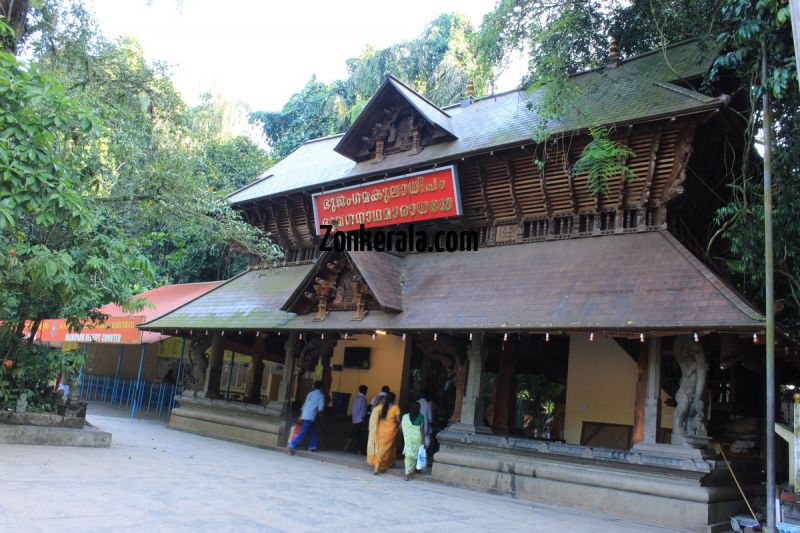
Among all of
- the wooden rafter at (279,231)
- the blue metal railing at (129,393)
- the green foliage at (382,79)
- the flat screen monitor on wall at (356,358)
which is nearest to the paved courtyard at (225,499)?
the flat screen monitor on wall at (356,358)

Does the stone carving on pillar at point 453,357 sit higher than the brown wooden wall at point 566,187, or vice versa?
the brown wooden wall at point 566,187

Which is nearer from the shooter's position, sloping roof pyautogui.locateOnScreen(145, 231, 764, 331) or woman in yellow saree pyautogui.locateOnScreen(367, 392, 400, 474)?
sloping roof pyautogui.locateOnScreen(145, 231, 764, 331)

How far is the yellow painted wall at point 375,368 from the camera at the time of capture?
1438 cm

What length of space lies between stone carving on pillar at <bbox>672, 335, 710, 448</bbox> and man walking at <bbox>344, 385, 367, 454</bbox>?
6391 mm

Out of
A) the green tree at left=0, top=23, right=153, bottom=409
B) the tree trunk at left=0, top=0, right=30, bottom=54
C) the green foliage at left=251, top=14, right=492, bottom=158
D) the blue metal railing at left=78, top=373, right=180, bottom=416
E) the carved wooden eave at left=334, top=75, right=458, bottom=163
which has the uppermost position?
the green foliage at left=251, top=14, right=492, bottom=158

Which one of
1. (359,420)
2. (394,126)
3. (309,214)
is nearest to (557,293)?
(359,420)

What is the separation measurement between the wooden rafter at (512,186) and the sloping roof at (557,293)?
2.30 feet

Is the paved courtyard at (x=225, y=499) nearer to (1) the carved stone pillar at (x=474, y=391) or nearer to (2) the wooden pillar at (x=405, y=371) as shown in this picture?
(1) the carved stone pillar at (x=474, y=391)

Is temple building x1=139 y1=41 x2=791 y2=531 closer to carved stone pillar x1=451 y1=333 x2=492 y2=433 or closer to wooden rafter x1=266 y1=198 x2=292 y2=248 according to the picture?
carved stone pillar x1=451 y1=333 x2=492 y2=433

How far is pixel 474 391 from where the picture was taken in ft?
34.1

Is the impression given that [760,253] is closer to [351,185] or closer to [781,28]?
[781,28]

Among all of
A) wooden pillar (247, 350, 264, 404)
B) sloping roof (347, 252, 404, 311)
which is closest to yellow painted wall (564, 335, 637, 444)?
sloping roof (347, 252, 404, 311)

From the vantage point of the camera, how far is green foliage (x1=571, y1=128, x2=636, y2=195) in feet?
32.0

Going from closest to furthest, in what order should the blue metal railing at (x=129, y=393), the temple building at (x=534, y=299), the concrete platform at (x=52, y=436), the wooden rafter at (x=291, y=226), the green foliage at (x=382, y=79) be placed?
the temple building at (x=534, y=299)
the concrete platform at (x=52, y=436)
the wooden rafter at (x=291, y=226)
the blue metal railing at (x=129, y=393)
the green foliage at (x=382, y=79)
